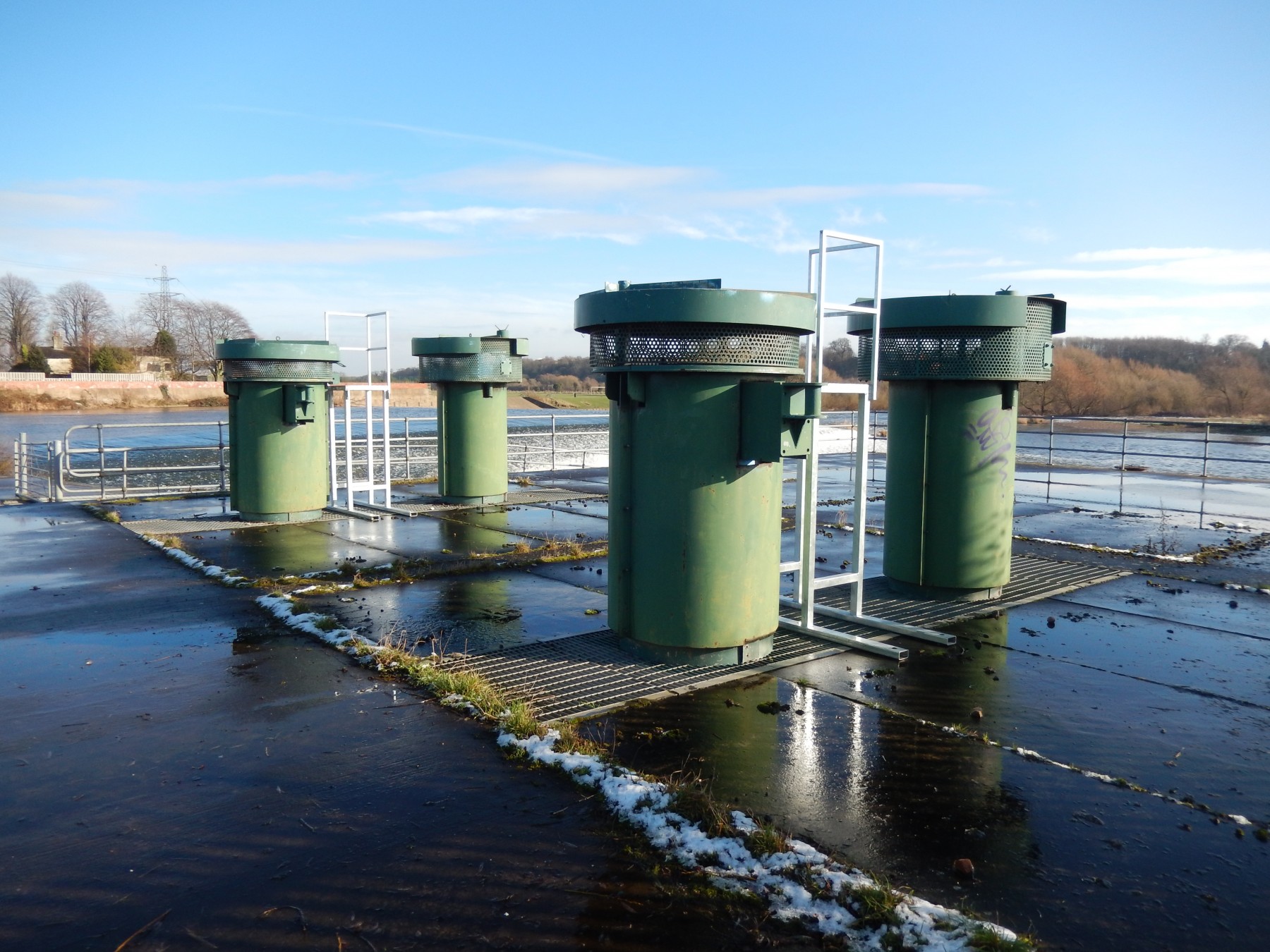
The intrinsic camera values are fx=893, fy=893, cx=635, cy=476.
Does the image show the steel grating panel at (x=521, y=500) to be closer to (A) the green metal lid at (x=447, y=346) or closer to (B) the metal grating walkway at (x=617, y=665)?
(A) the green metal lid at (x=447, y=346)

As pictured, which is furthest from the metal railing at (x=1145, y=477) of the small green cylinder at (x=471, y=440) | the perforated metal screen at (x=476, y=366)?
the small green cylinder at (x=471, y=440)

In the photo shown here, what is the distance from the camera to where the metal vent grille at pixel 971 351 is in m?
7.55

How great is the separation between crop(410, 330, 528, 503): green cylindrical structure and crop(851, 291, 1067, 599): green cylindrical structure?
7248 mm

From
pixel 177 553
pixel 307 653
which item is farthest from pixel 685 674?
pixel 177 553

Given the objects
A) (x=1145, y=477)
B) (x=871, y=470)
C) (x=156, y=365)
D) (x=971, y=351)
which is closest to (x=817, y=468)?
(x=971, y=351)

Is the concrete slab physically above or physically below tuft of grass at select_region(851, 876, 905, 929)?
below

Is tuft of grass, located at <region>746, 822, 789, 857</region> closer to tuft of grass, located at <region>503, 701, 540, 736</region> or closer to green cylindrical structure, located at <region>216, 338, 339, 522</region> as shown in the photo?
tuft of grass, located at <region>503, 701, 540, 736</region>

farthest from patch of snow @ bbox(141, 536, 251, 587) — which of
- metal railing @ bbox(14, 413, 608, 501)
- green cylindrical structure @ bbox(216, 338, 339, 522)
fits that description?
green cylindrical structure @ bbox(216, 338, 339, 522)

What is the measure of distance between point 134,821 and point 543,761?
1.80 m

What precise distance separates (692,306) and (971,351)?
320 centimetres

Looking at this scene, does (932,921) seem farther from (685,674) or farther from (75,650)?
(75,650)

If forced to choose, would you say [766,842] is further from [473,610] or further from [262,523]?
[262,523]

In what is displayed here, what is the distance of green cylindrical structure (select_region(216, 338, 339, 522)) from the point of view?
1199cm

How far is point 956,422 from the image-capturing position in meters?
7.84
